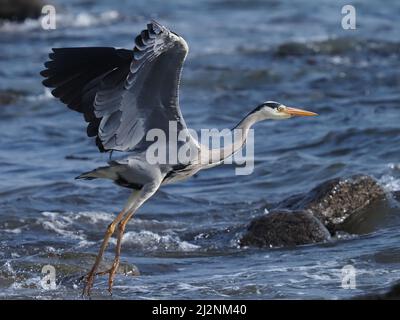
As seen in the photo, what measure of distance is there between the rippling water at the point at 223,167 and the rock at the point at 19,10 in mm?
367

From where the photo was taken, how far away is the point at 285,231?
8938 millimetres

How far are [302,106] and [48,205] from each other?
5.53 metres

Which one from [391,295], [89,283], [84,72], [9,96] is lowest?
[89,283]

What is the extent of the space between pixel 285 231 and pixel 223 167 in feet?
11.4

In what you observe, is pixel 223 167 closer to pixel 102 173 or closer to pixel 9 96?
pixel 102 173

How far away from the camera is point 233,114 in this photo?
14750 millimetres

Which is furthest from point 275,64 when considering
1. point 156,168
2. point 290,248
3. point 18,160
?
point 156,168

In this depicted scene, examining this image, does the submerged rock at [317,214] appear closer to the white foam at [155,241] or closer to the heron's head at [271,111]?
the white foam at [155,241]

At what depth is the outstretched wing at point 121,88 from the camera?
704 centimetres

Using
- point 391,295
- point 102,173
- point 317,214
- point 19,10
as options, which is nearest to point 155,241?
point 317,214

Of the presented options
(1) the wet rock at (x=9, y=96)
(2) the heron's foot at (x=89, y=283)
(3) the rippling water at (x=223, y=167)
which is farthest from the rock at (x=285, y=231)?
(1) the wet rock at (x=9, y=96)

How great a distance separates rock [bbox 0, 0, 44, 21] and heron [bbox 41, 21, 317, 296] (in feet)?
54.6

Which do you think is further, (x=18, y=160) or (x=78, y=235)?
(x=18, y=160)
